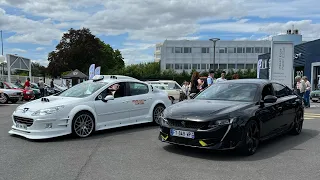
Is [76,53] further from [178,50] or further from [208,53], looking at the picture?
[208,53]

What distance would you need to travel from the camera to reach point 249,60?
89.1 meters

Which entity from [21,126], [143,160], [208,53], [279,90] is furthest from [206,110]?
[208,53]

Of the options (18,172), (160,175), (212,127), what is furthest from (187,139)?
(18,172)

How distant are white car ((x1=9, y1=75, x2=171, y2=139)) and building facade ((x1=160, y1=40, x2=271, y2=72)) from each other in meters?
79.0

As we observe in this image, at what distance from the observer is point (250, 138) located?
21.2 feet

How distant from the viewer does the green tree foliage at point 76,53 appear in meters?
65.6

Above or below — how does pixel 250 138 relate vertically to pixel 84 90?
below

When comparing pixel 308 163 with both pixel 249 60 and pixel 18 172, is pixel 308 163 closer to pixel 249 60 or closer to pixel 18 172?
pixel 18 172

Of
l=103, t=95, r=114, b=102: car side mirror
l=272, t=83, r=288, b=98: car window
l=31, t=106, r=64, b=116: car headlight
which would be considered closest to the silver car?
l=103, t=95, r=114, b=102: car side mirror

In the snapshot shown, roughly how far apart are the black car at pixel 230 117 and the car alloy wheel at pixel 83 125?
7.72 feet

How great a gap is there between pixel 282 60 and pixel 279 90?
404 inches

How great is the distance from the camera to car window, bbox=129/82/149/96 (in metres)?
9.78

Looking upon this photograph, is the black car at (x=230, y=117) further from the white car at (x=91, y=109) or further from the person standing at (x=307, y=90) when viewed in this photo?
the person standing at (x=307, y=90)

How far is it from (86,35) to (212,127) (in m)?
64.1
